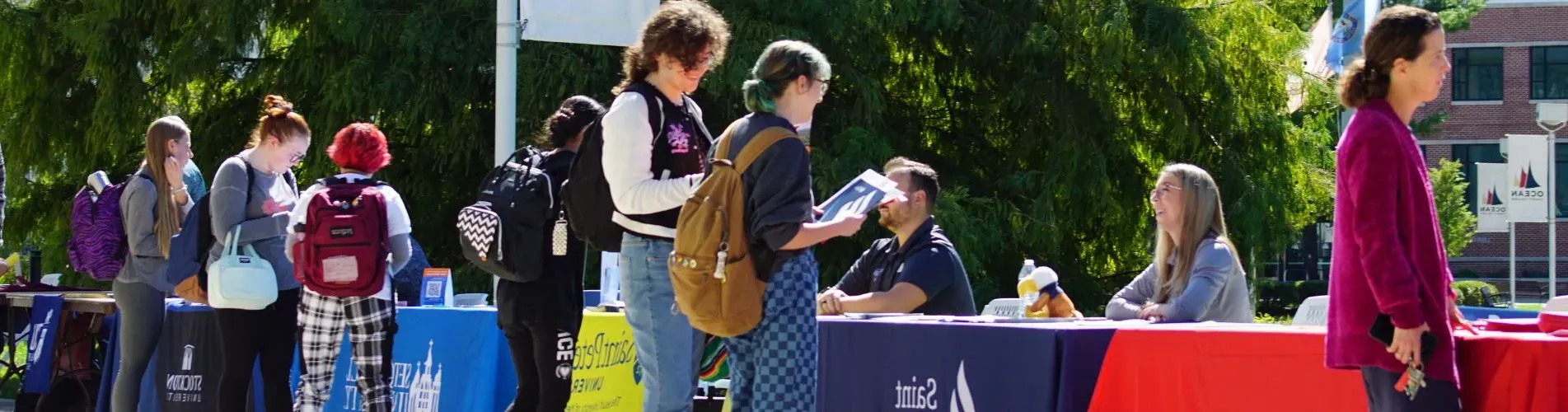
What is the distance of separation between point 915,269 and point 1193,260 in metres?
1.16

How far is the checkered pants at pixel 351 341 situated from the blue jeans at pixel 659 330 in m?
2.15

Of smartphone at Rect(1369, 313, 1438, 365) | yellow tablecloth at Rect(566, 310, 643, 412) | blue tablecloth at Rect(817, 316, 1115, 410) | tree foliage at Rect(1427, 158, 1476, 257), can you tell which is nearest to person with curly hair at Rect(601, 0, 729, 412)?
blue tablecloth at Rect(817, 316, 1115, 410)

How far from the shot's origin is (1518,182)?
23812mm

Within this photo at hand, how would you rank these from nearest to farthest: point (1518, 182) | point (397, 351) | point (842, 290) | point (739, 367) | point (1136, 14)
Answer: point (739, 367), point (842, 290), point (397, 351), point (1136, 14), point (1518, 182)

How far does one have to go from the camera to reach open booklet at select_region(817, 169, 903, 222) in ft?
15.0

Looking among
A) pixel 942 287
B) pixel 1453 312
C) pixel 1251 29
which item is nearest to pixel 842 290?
pixel 942 287

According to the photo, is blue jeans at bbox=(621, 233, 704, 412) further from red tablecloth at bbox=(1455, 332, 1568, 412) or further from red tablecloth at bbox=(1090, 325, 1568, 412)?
red tablecloth at bbox=(1455, 332, 1568, 412)

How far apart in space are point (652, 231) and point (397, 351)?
4142 mm

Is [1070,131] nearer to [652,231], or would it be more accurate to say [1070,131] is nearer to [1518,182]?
[1518,182]

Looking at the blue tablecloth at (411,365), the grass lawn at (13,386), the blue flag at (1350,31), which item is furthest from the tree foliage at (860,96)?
the blue tablecloth at (411,365)

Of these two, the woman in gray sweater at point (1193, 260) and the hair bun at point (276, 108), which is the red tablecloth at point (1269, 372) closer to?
the woman in gray sweater at point (1193, 260)

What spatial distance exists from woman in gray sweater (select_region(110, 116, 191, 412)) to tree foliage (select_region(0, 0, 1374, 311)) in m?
7.31

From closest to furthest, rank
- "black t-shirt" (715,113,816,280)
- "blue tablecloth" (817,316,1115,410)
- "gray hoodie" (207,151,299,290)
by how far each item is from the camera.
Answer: "black t-shirt" (715,113,816,280) < "blue tablecloth" (817,316,1115,410) < "gray hoodie" (207,151,299,290)

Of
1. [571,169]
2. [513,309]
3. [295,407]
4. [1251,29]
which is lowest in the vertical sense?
[295,407]
